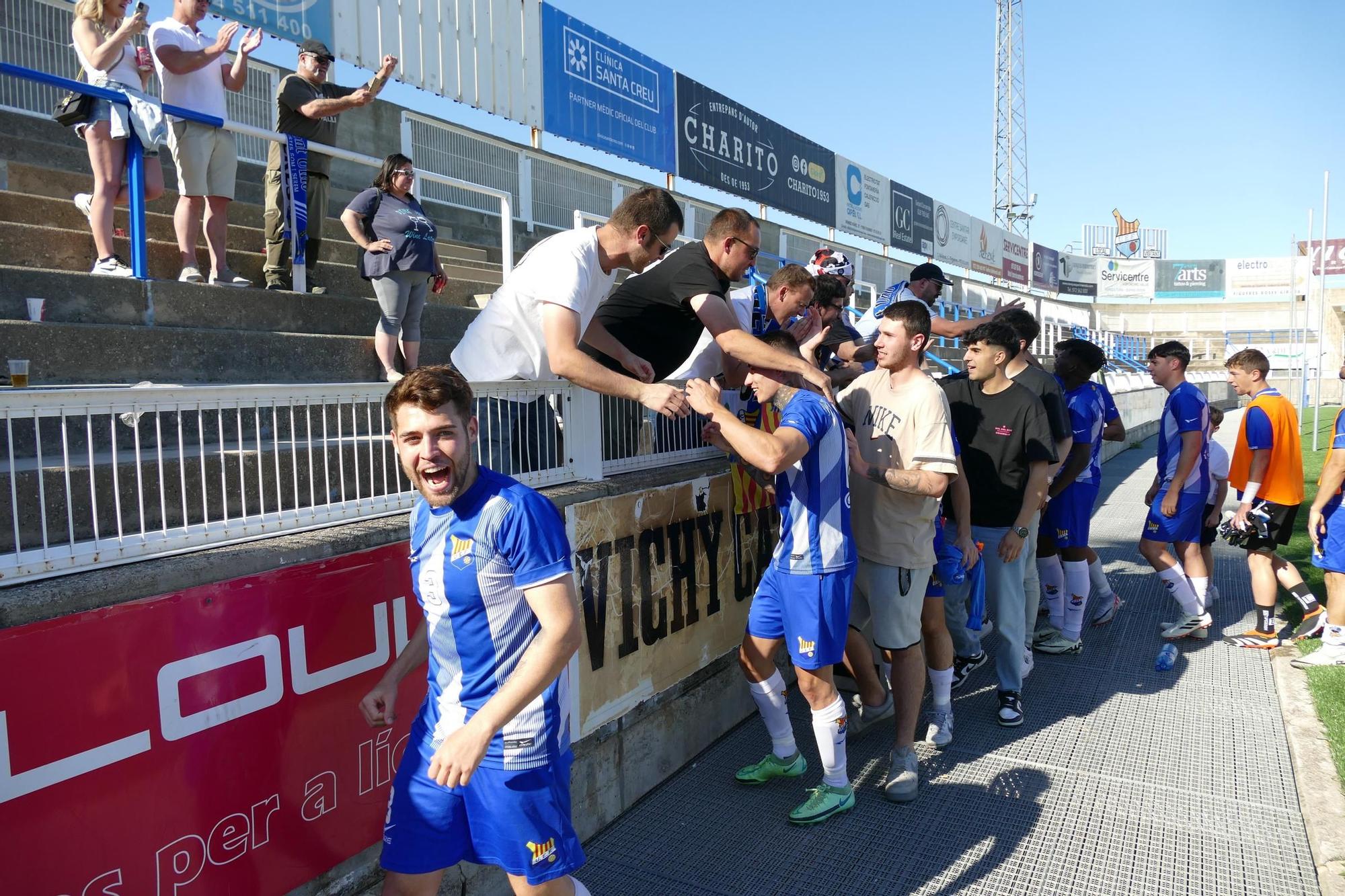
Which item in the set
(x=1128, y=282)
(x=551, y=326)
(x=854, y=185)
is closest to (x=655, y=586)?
(x=551, y=326)

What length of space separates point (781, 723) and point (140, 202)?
4.26m

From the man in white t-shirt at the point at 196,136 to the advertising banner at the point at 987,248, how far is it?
37.0 m

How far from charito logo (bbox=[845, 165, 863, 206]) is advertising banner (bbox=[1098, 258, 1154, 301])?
40046mm

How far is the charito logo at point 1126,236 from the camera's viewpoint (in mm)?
78750

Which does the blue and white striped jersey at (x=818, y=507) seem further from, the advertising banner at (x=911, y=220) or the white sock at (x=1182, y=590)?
the advertising banner at (x=911, y=220)

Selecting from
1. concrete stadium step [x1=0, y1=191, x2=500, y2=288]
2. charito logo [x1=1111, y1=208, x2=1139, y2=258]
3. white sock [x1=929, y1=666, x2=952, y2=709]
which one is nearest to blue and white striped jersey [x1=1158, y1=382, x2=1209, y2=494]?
white sock [x1=929, y1=666, x2=952, y2=709]

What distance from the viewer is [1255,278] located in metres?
62.3

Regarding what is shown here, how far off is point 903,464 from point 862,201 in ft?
86.4

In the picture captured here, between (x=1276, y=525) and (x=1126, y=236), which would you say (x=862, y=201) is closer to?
(x=1276, y=525)

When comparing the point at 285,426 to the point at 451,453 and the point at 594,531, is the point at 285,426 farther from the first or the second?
the point at 594,531

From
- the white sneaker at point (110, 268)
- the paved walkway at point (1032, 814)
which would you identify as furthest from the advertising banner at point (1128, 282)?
the white sneaker at point (110, 268)

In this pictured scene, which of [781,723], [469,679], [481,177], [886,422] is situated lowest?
[781,723]

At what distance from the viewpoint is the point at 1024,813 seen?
12.7 ft

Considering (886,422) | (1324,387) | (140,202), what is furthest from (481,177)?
(1324,387)
